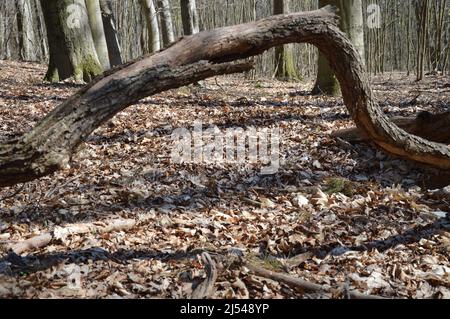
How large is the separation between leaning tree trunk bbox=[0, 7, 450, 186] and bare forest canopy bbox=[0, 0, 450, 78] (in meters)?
13.8

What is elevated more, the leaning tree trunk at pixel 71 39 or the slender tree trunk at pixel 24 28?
the slender tree trunk at pixel 24 28

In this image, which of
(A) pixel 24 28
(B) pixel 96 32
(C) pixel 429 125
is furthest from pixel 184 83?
(A) pixel 24 28

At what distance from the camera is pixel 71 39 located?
31.4 feet

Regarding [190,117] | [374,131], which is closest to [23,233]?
[374,131]

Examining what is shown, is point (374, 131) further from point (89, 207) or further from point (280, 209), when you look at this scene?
point (89, 207)

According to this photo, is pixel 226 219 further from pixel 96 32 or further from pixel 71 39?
pixel 96 32

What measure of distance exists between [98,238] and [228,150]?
2732mm

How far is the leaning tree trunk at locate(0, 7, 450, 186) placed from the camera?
2.72 meters

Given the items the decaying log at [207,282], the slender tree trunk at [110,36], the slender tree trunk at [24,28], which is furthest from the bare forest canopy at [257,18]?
the decaying log at [207,282]

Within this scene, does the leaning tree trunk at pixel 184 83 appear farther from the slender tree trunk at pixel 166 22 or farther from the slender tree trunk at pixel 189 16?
the slender tree trunk at pixel 166 22

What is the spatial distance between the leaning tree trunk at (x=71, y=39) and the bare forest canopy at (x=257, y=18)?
354 inches

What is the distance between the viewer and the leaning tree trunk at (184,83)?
2721mm

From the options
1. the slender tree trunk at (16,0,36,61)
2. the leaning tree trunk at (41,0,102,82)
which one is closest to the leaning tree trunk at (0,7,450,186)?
the leaning tree trunk at (41,0,102,82)

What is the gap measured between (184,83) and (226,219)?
5.94 feet
